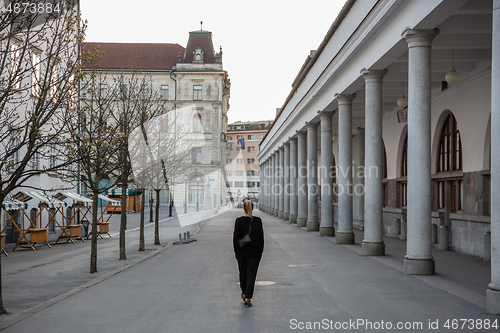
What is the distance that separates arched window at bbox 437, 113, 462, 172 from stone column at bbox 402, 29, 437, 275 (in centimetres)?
676

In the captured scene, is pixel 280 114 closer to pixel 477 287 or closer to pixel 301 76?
pixel 301 76

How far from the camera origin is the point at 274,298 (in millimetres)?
9078

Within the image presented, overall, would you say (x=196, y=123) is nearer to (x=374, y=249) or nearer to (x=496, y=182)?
(x=374, y=249)

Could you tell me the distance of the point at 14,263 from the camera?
15.4 metres

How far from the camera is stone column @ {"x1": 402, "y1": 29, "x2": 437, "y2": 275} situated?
453 inches

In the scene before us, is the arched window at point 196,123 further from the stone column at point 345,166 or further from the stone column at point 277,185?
the stone column at point 345,166

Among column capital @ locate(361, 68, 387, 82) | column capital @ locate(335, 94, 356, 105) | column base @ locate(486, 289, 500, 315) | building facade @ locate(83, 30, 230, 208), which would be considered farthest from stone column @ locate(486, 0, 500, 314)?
building facade @ locate(83, 30, 230, 208)

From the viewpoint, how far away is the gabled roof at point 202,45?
73312 mm

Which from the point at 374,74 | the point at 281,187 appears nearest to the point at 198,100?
the point at 281,187

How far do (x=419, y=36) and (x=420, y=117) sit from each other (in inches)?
68.7

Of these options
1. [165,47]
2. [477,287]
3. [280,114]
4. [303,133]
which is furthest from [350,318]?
[165,47]

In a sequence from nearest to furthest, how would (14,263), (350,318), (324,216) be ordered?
1. (350,318)
2. (14,263)
3. (324,216)

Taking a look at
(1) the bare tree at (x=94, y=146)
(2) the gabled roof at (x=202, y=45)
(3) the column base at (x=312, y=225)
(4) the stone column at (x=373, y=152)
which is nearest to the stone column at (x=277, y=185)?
(3) the column base at (x=312, y=225)

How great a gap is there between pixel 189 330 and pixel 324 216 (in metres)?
16.9
